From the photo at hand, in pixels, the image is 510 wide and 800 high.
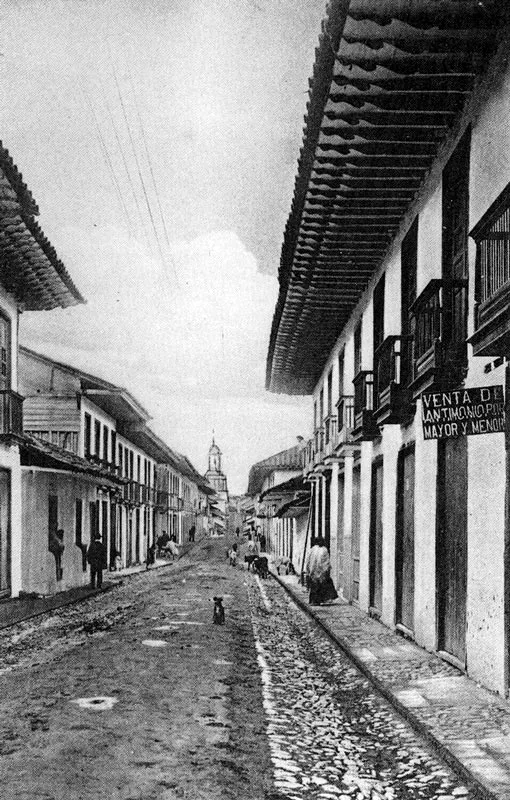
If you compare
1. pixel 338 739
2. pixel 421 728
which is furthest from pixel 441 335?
pixel 338 739

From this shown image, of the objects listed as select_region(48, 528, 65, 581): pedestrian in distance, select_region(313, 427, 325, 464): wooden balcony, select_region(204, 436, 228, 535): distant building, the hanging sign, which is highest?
the hanging sign

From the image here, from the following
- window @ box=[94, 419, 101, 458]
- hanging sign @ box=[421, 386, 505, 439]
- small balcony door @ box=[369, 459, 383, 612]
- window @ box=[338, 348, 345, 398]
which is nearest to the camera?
hanging sign @ box=[421, 386, 505, 439]

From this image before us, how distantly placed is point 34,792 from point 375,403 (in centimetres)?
951

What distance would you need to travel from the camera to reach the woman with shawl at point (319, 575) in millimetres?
15812

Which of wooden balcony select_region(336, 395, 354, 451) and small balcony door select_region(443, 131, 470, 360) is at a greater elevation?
small balcony door select_region(443, 131, 470, 360)

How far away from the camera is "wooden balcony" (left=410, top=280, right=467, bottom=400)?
8.86 m

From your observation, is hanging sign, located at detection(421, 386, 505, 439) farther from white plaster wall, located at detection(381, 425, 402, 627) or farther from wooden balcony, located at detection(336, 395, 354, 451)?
wooden balcony, located at detection(336, 395, 354, 451)

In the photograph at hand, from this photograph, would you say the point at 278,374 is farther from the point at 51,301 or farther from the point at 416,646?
the point at 416,646

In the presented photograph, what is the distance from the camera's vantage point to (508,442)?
730cm

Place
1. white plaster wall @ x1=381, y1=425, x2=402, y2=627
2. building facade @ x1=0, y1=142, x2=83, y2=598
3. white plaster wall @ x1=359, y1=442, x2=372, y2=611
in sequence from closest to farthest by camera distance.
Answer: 1. white plaster wall @ x1=381, y1=425, x2=402, y2=627
2. building facade @ x1=0, y1=142, x2=83, y2=598
3. white plaster wall @ x1=359, y1=442, x2=372, y2=611

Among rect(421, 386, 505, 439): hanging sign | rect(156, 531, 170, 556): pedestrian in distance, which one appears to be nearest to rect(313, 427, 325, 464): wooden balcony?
rect(421, 386, 505, 439): hanging sign

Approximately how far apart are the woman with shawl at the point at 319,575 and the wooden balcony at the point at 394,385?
169 inches

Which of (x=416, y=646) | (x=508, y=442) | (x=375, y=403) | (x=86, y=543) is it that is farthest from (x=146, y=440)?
(x=508, y=442)

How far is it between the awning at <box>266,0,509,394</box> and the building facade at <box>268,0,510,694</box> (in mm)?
21
